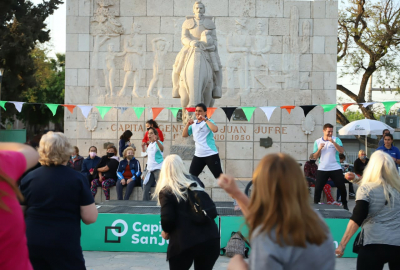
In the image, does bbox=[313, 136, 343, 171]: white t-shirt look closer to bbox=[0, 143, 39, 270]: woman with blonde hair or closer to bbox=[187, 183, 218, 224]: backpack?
bbox=[187, 183, 218, 224]: backpack

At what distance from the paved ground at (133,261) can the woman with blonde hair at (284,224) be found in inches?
164

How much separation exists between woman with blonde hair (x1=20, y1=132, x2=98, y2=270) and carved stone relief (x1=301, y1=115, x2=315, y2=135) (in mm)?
14565

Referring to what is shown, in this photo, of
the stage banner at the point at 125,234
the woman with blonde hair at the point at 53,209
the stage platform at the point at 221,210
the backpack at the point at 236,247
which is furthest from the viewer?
the stage platform at the point at 221,210

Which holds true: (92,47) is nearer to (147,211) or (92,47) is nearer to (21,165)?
(147,211)

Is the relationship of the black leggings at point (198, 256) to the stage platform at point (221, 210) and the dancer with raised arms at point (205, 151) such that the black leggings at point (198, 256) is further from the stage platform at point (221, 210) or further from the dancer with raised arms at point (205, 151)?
the dancer with raised arms at point (205, 151)

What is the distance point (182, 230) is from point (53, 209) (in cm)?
110

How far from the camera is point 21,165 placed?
2.55m

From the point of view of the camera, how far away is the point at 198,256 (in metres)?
4.26

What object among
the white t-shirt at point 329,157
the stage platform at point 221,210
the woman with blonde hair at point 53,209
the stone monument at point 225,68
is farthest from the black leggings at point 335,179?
the stone monument at point 225,68

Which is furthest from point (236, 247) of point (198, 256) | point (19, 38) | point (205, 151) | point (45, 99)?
point (45, 99)

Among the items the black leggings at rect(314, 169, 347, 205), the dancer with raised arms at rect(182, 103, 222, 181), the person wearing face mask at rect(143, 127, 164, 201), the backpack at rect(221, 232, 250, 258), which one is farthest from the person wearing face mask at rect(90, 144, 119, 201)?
the backpack at rect(221, 232, 250, 258)

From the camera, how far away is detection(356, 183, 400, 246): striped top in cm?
397

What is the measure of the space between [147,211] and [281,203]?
541cm

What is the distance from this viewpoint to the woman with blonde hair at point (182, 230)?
4191mm
